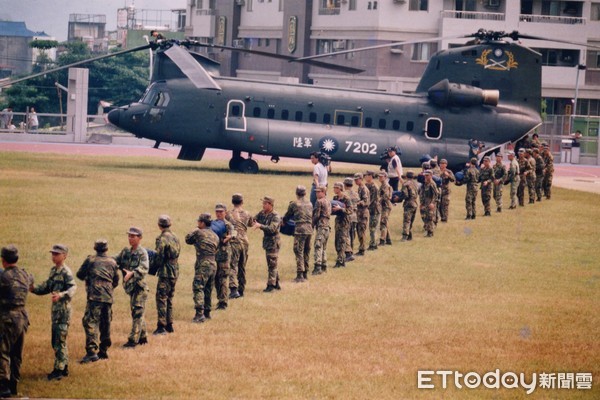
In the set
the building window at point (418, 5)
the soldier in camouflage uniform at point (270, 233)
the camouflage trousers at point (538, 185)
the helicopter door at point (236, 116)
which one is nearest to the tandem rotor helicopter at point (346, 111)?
the helicopter door at point (236, 116)

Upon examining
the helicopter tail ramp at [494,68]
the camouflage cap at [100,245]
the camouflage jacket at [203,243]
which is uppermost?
the helicopter tail ramp at [494,68]

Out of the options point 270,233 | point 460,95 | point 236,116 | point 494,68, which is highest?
point 494,68

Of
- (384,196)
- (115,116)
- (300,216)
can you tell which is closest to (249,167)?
(115,116)

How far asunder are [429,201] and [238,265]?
10.3 meters

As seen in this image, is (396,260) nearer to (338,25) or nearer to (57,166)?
(57,166)

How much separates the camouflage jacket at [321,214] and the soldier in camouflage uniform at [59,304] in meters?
9.05

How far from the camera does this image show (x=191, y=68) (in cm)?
3959

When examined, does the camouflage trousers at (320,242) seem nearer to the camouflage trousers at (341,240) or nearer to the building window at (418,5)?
the camouflage trousers at (341,240)

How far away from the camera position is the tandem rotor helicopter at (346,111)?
4188cm

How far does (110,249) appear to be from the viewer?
25.4 metres

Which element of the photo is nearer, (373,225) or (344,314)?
(344,314)

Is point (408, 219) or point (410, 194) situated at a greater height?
point (410, 194)

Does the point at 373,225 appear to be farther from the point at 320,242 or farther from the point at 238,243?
the point at 238,243

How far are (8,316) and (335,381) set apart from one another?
15.4 ft
